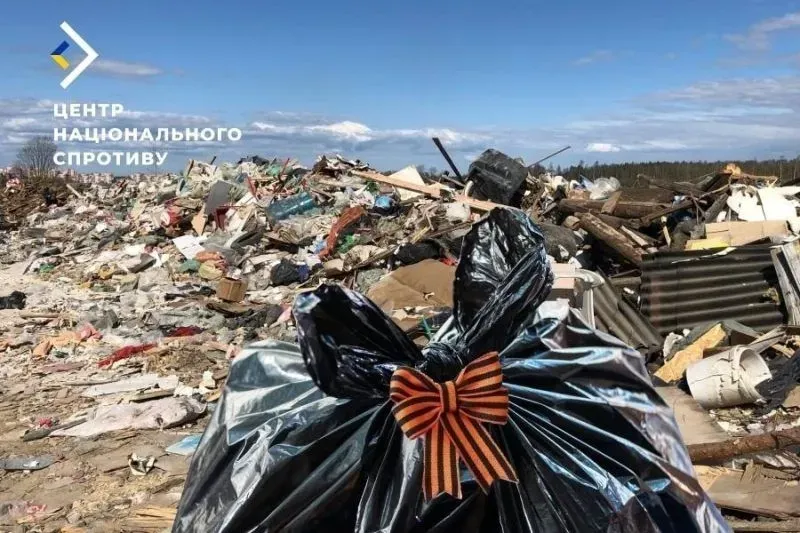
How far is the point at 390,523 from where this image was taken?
64.6 inches

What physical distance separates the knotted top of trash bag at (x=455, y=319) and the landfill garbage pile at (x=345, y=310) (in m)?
0.02

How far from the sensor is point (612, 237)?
805 centimetres

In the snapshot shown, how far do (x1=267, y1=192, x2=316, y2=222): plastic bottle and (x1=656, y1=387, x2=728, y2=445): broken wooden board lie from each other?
878 cm

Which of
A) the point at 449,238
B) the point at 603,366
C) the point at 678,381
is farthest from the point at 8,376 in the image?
the point at 603,366

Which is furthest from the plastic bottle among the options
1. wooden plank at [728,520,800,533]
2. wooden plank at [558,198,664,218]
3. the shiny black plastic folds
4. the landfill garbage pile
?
the shiny black plastic folds

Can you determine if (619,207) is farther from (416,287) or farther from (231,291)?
(231,291)

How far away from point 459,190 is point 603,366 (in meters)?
10.2

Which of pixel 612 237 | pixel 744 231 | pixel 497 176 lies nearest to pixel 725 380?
pixel 744 231

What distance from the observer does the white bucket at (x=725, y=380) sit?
15.7 feet

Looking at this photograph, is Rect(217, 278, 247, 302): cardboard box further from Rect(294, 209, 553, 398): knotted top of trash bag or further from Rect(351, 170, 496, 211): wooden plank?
Rect(294, 209, 553, 398): knotted top of trash bag

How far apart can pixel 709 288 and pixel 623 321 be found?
0.98 meters

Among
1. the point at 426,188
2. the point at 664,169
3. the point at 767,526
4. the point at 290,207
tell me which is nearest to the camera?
the point at 767,526

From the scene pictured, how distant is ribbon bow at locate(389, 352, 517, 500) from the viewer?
163 cm

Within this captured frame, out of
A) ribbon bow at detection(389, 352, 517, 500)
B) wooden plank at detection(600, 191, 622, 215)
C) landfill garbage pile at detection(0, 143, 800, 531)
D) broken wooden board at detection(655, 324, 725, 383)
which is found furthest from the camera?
wooden plank at detection(600, 191, 622, 215)
